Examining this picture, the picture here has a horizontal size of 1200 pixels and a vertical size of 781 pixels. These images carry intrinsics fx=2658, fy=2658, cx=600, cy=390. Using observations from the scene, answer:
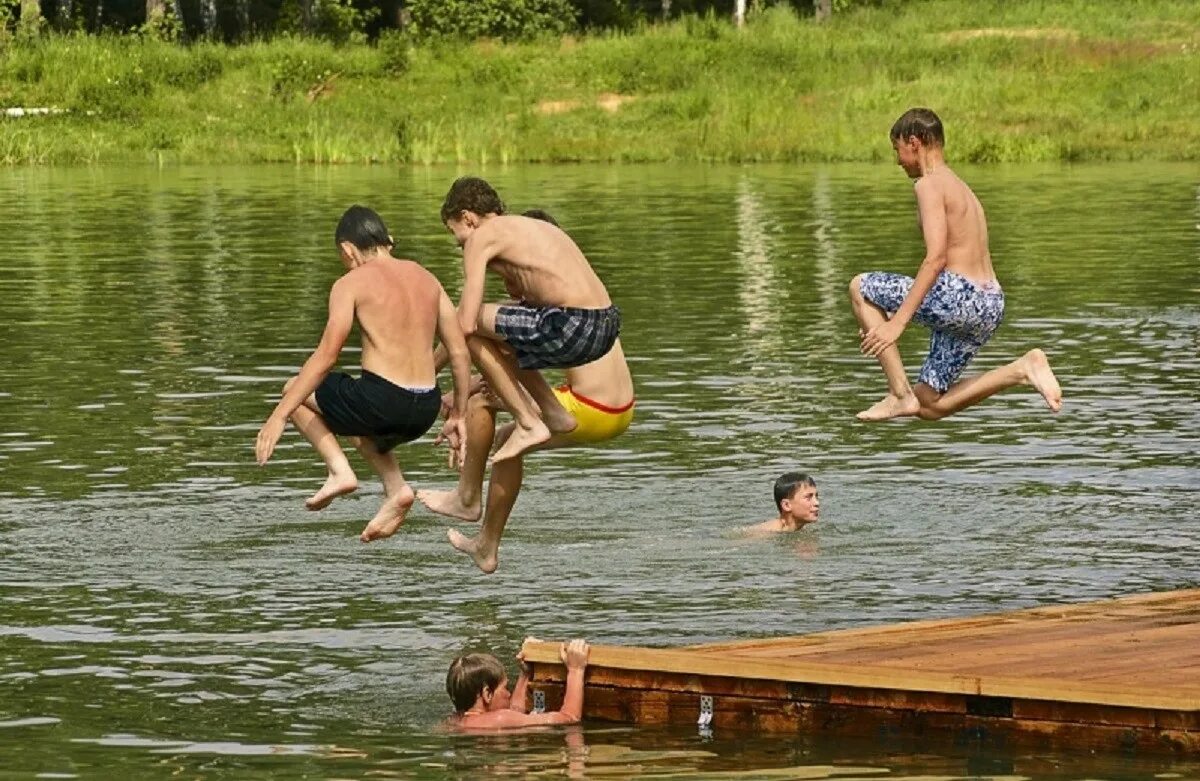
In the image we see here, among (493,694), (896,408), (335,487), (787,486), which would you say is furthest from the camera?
(787,486)

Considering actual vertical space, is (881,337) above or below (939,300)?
below

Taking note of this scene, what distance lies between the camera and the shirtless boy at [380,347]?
13234 millimetres

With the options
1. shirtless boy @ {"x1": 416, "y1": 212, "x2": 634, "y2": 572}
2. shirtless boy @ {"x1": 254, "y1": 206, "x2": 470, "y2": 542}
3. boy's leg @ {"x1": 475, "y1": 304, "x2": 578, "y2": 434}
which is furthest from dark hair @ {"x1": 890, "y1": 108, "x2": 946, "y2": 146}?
shirtless boy @ {"x1": 254, "y1": 206, "x2": 470, "y2": 542}

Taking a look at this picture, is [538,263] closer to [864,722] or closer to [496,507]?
[496,507]

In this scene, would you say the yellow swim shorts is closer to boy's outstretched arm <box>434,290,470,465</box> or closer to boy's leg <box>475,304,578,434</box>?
boy's leg <box>475,304,578,434</box>

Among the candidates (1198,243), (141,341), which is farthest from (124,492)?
(1198,243)

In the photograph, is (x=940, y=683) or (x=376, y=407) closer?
(x=940, y=683)

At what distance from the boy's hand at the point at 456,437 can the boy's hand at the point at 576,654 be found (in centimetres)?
260

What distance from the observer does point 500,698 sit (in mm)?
11562

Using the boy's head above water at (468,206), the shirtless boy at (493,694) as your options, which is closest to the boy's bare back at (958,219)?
the boy's head above water at (468,206)

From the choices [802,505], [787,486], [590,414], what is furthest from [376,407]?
[802,505]

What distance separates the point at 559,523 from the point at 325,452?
10.7ft

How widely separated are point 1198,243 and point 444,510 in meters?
24.1

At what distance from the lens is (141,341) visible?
2716cm
